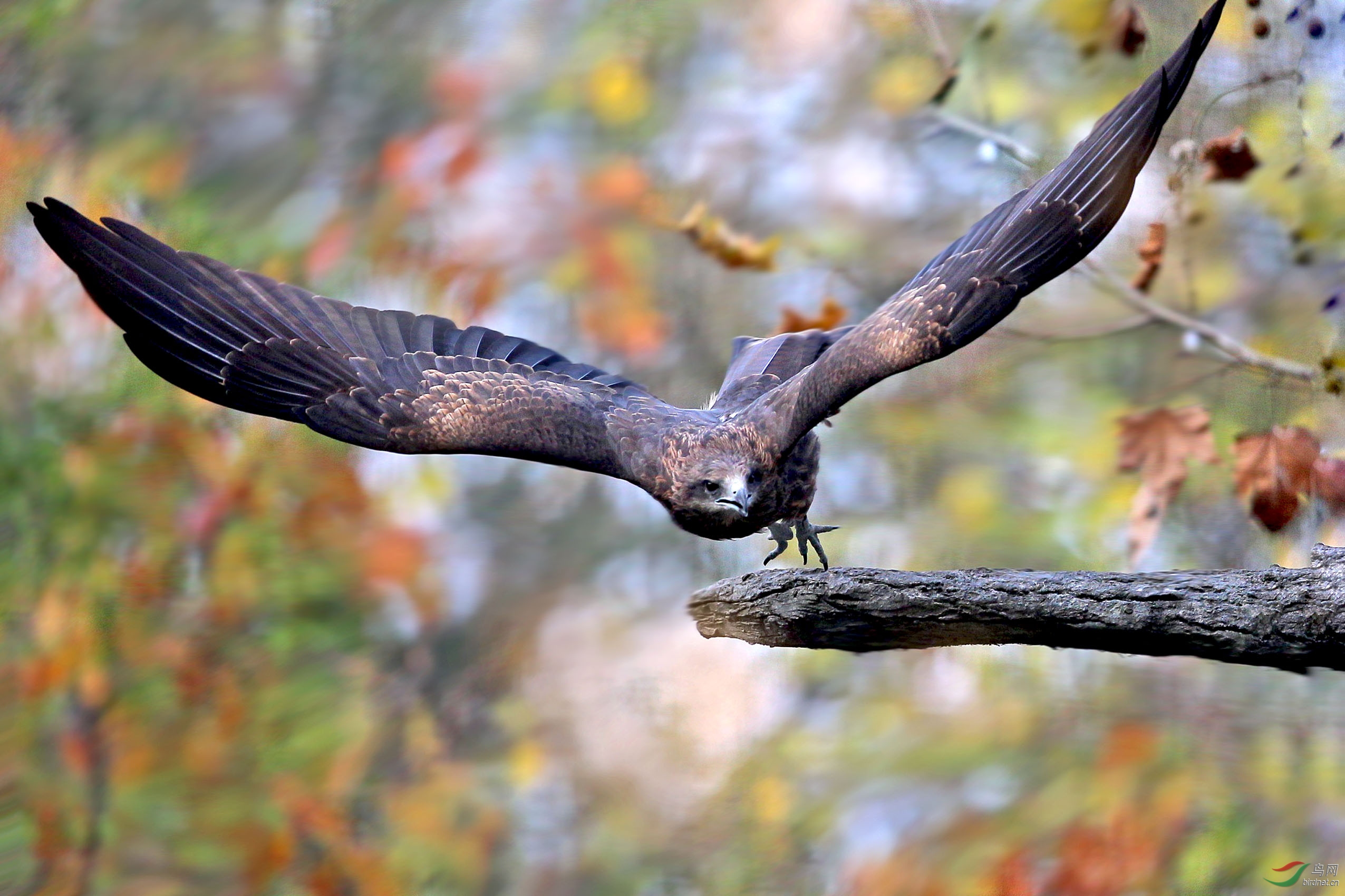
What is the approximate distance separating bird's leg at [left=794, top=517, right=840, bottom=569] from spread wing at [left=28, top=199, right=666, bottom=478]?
53 centimetres

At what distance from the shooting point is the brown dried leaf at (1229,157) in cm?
373

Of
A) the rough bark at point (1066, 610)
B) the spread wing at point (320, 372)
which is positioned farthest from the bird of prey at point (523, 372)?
the rough bark at point (1066, 610)

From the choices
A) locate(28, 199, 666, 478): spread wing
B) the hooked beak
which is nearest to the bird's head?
the hooked beak

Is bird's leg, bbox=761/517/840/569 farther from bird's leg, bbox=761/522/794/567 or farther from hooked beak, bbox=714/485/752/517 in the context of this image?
hooked beak, bbox=714/485/752/517

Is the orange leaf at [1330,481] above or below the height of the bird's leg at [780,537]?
above

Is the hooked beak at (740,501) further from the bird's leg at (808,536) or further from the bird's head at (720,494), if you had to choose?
the bird's leg at (808,536)

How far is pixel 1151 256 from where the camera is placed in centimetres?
381

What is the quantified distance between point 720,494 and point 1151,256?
6.53 feet

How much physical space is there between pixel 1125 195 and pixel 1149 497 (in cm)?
181

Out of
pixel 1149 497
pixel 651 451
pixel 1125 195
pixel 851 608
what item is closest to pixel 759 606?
pixel 851 608

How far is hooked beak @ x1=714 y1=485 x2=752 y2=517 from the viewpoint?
2631mm

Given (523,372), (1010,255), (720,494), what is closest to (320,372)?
(523,372)

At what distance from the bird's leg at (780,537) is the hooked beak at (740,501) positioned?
0.63 meters

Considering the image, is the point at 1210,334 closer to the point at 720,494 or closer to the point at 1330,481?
the point at 1330,481
